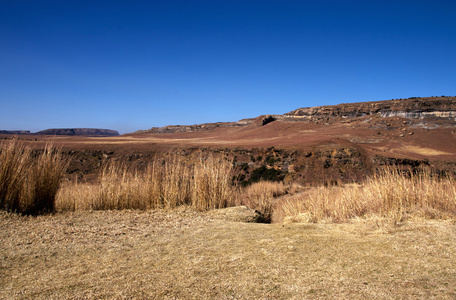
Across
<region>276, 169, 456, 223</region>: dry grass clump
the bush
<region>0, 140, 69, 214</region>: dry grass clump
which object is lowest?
the bush

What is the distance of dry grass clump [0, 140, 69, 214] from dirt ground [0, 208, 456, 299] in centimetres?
57

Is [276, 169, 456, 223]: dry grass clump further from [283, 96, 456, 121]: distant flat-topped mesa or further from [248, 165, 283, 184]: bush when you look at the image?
[283, 96, 456, 121]: distant flat-topped mesa

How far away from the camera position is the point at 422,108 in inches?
1137

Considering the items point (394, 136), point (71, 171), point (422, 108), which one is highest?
point (422, 108)

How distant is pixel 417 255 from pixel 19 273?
3.52 m

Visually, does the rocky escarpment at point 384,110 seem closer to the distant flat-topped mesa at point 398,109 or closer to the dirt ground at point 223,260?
the distant flat-topped mesa at point 398,109

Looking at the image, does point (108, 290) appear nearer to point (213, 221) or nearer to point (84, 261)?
point (84, 261)

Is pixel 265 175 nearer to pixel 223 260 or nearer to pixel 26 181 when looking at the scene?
pixel 26 181

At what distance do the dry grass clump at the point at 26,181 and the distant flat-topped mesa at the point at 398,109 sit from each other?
3212 cm

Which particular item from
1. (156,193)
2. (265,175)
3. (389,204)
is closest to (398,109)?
(265,175)

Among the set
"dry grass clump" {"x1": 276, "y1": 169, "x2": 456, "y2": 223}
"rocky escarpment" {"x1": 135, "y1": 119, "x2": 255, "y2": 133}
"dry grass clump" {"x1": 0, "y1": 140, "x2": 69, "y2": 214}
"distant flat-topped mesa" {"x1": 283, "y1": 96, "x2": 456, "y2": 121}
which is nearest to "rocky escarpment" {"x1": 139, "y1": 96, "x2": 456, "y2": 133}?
"distant flat-topped mesa" {"x1": 283, "y1": 96, "x2": 456, "y2": 121}

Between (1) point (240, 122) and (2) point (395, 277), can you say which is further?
(1) point (240, 122)

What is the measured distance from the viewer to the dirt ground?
2004 millimetres

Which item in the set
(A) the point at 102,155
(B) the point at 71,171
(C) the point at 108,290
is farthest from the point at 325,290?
(A) the point at 102,155
